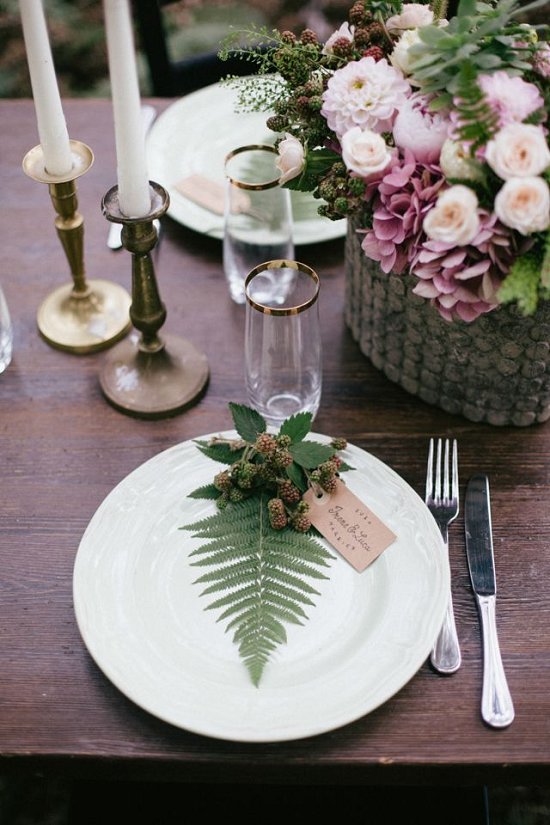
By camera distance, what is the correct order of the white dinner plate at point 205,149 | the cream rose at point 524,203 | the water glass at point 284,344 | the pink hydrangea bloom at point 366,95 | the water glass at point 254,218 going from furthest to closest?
1. the white dinner plate at point 205,149
2. the water glass at point 254,218
3. the water glass at point 284,344
4. the pink hydrangea bloom at point 366,95
5. the cream rose at point 524,203

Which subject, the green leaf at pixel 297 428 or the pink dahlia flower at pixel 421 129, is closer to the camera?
the pink dahlia flower at pixel 421 129

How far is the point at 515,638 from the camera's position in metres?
0.86

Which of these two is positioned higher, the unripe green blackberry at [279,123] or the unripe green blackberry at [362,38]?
the unripe green blackberry at [362,38]

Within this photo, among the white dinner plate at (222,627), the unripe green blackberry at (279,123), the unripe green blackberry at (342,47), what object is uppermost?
the unripe green blackberry at (342,47)

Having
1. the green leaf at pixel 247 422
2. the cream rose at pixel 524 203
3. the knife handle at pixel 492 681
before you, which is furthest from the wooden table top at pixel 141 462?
the cream rose at pixel 524 203

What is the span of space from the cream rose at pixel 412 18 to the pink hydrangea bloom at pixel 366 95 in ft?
0.29

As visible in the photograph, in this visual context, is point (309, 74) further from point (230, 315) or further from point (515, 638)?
point (515, 638)

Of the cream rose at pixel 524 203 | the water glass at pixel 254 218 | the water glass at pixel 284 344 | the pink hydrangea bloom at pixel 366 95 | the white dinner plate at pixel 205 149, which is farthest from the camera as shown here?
the white dinner plate at pixel 205 149

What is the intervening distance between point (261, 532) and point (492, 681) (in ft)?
0.89

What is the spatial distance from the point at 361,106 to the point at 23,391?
57cm

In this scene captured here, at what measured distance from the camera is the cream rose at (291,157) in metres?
0.90

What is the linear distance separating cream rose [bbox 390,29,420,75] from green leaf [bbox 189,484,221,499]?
0.48m

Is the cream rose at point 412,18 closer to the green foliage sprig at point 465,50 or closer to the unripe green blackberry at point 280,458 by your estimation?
the green foliage sprig at point 465,50

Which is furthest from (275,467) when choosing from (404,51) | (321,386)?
(404,51)
